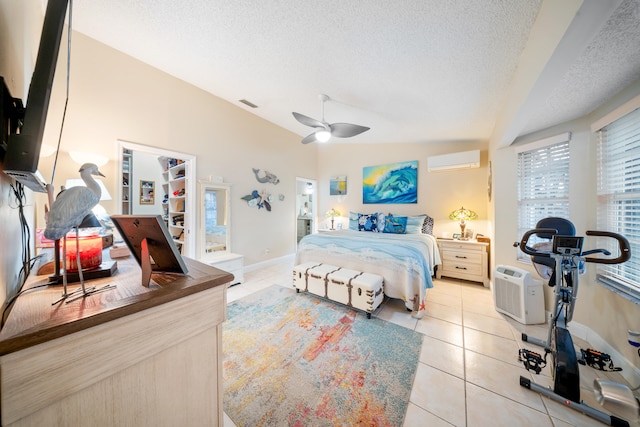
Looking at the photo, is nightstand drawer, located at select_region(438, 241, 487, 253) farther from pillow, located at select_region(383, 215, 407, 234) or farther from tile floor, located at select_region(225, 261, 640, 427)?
tile floor, located at select_region(225, 261, 640, 427)

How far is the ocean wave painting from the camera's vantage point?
4.39 metres

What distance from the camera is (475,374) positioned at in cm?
160

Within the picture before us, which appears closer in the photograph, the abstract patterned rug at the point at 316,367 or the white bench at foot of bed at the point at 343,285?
the abstract patterned rug at the point at 316,367

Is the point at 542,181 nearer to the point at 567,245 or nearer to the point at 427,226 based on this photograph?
the point at 567,245

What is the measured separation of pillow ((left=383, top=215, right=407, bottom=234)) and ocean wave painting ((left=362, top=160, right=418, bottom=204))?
56 centimetres

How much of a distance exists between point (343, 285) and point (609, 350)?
86.4 inches

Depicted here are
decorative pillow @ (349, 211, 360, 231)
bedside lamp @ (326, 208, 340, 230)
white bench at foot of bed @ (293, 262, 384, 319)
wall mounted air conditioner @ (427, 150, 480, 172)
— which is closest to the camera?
white bench at foot of bed @ (293, 262, 384, 319)

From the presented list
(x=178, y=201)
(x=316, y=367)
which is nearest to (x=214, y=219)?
(x=178, y=201)

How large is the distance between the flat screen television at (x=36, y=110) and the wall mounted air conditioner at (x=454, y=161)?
4446 mm

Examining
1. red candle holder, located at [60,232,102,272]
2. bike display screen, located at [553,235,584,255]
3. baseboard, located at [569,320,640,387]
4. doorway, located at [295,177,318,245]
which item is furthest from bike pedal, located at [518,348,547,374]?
doorway, located at [295,177,318,245]

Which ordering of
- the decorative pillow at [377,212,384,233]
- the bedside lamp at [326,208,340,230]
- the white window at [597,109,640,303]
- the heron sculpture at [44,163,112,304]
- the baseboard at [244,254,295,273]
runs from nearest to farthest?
the heron sculpture at [44,163,112,304]
the white window at [597,109,640,303]
the baseboard at [244,254,295,273]
the decorative pillow at [377,212,384,233]
the bedside lamp at [326,208,340,230]

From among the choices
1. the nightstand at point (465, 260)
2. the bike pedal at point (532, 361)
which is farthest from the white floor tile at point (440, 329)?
the nightstand at point (465, 260)

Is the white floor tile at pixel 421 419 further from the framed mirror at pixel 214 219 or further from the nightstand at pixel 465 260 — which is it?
the framed mirror at pixel 214 219

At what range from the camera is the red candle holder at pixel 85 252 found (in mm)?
833
